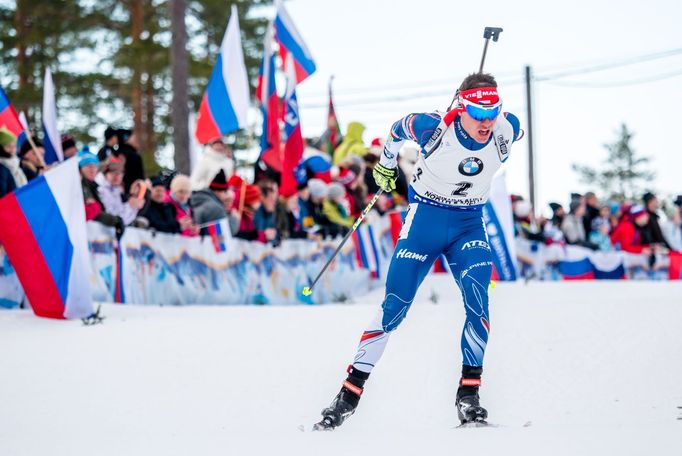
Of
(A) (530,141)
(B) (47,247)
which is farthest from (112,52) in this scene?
(B) (47,247)

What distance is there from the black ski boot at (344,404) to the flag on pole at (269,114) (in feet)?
25.2

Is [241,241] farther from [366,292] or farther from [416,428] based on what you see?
[416,428]

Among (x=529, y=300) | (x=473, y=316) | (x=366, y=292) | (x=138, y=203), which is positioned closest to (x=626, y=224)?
(x=366, y=292)

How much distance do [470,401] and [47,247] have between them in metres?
5.04

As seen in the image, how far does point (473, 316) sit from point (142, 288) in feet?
18.9

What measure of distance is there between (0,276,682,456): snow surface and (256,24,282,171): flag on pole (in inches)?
142

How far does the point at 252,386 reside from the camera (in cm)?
737

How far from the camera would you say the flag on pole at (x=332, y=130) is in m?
16.5

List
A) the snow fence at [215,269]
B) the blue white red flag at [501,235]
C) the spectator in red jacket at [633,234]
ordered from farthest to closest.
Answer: the spectator in red jacket at [633,234] → the blue white red flag at [501,235] → the snow fence at [215,269]

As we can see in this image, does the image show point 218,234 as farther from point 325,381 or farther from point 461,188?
point 461,188

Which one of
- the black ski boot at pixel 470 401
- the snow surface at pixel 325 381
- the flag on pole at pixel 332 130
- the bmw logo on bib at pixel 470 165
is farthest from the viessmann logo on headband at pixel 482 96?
the flag on pole at pixel 332 130

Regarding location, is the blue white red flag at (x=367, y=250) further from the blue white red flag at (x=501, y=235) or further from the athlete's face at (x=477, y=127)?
the athlete's face at (x=477, y=127)

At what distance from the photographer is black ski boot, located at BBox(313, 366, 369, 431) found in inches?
231

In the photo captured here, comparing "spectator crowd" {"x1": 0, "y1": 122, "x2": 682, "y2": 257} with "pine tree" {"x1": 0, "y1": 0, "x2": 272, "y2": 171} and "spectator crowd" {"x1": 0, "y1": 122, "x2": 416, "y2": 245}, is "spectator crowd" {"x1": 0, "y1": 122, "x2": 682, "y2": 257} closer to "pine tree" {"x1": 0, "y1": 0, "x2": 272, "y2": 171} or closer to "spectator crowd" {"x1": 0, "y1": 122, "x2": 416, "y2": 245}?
"spectator crowd" {"x1": 0, "y1": 122, "x2": 416, "y2": 245}
